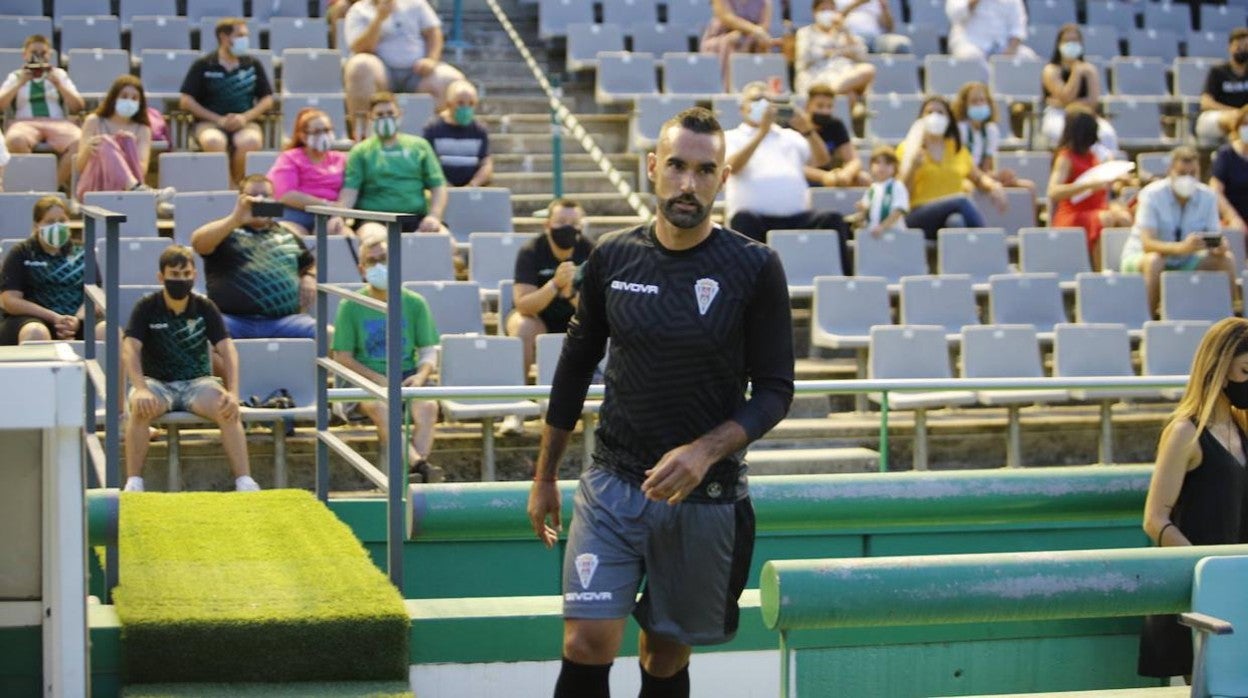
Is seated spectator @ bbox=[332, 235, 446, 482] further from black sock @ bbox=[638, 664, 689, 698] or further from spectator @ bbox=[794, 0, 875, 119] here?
spectator @ bbox=[794, 0, 875, 119]

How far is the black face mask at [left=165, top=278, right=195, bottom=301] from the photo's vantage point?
887cm

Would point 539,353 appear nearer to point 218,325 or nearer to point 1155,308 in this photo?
point 218,325

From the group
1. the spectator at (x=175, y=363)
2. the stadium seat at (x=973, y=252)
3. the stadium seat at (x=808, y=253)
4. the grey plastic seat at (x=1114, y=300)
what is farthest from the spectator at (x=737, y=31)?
the spectator at (x=175, y=363)

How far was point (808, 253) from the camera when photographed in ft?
38.9

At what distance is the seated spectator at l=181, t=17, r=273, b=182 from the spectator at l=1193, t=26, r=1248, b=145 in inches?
276

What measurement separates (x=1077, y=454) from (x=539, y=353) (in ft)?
10.4

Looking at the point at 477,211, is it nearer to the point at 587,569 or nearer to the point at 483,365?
the point at 483,365

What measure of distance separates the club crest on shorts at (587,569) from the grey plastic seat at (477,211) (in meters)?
7.61

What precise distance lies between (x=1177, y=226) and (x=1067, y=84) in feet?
8.45

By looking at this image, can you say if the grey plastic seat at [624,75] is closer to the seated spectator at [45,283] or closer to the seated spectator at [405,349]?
the seated spectator at [405,349]

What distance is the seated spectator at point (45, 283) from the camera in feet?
31.7

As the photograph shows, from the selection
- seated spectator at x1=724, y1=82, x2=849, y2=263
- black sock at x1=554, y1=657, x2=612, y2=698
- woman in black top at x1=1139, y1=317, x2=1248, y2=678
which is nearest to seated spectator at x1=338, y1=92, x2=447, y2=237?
seated spectator at x1=724, y1=82, x2=849, y2=263

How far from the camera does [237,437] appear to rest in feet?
29.3

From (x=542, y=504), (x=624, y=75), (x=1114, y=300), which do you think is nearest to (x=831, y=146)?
(x=624, y=75)
